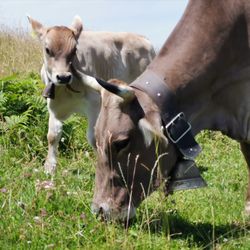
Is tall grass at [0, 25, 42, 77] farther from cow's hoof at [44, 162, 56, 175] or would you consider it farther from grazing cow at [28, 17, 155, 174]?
cow's hoof at [44, 162, 56, 175]

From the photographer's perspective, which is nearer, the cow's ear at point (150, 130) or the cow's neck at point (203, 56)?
the cow's ear at point (150, 130)

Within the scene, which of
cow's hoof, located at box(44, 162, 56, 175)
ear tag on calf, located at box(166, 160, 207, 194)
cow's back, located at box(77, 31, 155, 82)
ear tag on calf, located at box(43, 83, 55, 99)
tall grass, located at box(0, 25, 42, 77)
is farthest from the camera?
tall grass, located at box(0, 25, 42, 77)

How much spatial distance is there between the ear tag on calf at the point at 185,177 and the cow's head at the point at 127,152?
0.06 meters

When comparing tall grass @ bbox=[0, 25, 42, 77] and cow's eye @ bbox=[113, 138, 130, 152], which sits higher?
cow's eye @ bbox=[113, 138, 130, 152]

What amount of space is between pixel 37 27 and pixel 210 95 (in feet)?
13.4

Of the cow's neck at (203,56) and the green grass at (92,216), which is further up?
the cow's neck at (203,56)

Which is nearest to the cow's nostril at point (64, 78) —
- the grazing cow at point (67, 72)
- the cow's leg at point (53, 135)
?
the grazing cow at point (67, 72)

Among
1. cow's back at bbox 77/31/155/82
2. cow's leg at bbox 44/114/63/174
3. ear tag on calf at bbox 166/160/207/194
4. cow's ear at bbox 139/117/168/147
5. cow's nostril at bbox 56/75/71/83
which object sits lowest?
cow's leg at bbox 44/114/63/174

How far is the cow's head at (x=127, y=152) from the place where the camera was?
4.11 meters

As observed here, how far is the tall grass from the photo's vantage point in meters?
12.6

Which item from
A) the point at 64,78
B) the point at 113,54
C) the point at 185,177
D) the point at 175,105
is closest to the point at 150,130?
the point at 175,105

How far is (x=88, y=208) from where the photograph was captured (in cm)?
468

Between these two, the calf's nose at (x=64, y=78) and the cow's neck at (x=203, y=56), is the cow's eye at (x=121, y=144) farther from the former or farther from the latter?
the calf's nose at (x=64, y=78)

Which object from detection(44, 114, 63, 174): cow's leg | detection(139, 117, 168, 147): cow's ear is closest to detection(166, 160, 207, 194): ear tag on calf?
detection(139, 117, 168, 147): cow's ear
